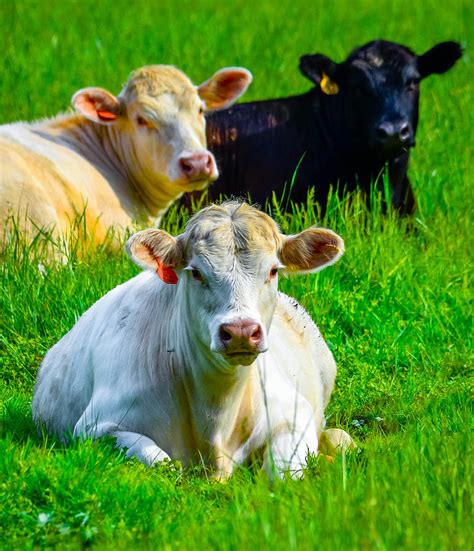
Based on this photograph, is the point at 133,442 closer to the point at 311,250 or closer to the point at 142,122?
the point at 311,250

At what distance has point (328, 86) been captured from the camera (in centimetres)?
1109

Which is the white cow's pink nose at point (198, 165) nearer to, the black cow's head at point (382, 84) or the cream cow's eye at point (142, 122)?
the cream cow's eye at point (142, 122)

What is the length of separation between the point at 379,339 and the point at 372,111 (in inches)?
128

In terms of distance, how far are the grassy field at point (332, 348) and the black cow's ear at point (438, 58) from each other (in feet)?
2.55

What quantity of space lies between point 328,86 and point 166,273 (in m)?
5.53

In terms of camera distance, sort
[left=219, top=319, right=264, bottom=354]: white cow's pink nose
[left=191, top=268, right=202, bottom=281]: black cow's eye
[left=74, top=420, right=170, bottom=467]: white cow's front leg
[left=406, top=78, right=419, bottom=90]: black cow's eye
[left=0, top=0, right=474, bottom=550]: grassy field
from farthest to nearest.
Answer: [left=406, top=78, right=419, bottom=90]: black cow's eye, [left=191, top=268, right=202, bottom=281]: black cow's eye, [left=74, top=420, right=170, bottom=467]: white cow's front leg, [left=219, top=319, right=264, bottom=354]: white cow's pink nose, [left=0, top=0, right=474, bottom=550]: grassy field

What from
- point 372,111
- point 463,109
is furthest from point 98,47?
point 372,111

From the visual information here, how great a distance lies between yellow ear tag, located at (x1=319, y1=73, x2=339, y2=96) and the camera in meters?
11.1

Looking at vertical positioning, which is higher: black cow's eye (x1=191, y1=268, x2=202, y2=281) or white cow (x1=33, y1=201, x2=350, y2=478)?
black cow's eye (x1=191, y1=268, x2=202, y2=281)

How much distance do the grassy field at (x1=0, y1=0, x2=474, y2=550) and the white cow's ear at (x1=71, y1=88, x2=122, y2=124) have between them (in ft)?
3.36

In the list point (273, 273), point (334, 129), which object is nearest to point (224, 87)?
point (334, 129)

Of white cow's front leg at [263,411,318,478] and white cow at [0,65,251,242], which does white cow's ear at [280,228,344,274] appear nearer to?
white cow's front leg at [263,411,318,478]

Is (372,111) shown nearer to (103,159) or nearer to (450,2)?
(103,159)

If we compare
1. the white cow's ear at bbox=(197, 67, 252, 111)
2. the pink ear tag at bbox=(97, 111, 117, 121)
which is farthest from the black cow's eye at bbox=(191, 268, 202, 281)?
the white cow's ear at bbox=(197, 67, 252, 111)
